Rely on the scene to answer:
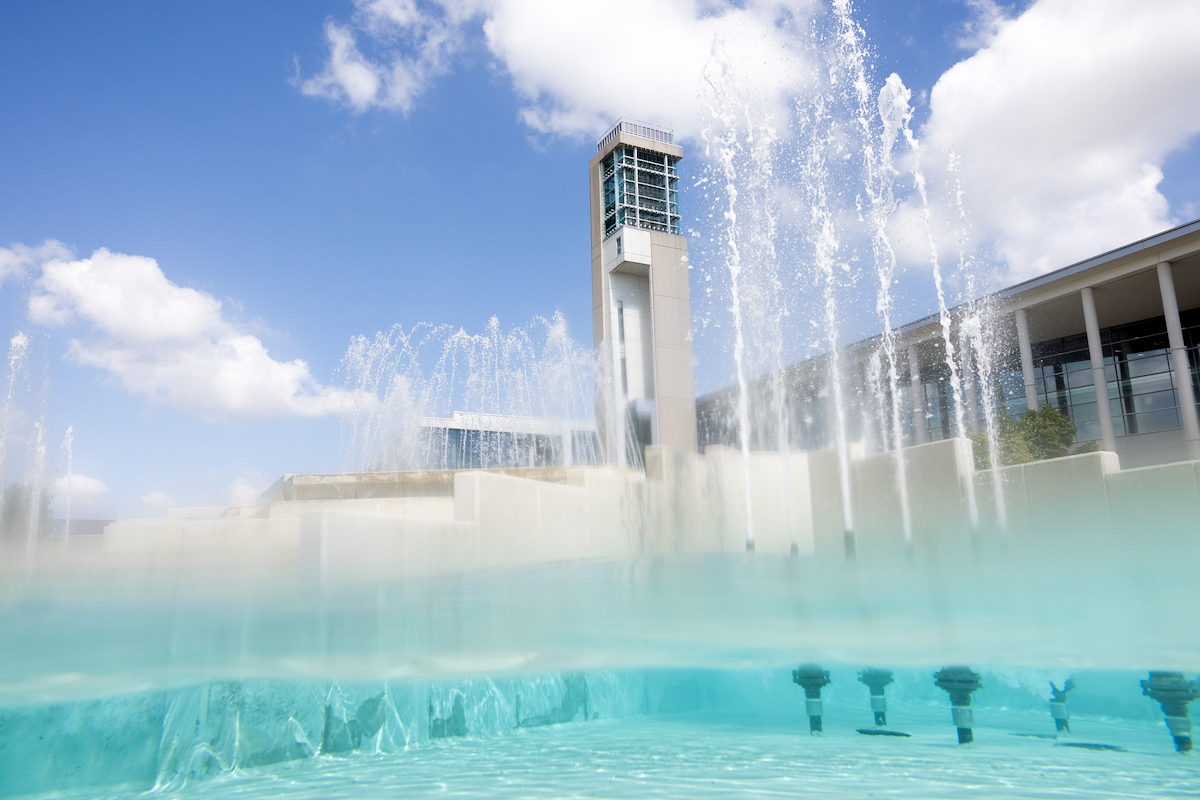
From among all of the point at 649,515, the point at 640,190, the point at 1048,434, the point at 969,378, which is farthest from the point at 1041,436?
the point at 640,190

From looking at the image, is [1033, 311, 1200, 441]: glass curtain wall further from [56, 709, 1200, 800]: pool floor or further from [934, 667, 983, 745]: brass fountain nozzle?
[56, 709, 1200, 800]: pool floor

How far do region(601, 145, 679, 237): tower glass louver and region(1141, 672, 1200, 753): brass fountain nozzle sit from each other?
23970mm

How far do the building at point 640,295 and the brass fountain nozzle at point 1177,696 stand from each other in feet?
59.8

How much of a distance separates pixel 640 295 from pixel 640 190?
15.1 feet

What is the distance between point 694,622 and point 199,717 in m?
6.37

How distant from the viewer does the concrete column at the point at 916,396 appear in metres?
31.0

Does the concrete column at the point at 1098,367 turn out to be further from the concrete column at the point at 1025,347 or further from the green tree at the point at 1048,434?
the green tree at the point at 1048,434

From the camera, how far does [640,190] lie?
30859 millimetres

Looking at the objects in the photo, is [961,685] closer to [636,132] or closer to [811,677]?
[811,677]

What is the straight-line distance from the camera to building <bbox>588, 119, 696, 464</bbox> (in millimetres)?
28062

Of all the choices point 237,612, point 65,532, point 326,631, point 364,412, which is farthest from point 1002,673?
point 65,532

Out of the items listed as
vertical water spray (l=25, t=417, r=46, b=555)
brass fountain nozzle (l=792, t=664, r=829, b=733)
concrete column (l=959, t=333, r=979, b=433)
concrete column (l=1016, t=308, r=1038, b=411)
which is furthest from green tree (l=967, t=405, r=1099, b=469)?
vertical water spray (l=25, t=417, r=46, b=555)

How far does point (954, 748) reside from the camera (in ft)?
31.2

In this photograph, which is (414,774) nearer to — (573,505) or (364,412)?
(573,505)
